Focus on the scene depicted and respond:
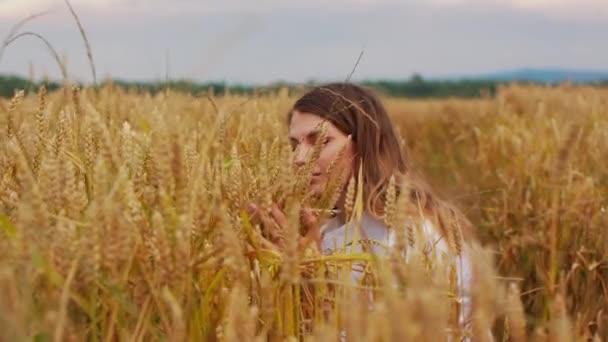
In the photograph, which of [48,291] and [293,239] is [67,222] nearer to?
[48,291]

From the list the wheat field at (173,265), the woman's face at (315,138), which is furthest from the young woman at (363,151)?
the wheat field at (173,265)

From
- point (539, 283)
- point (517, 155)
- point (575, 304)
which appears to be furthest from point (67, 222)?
point (517, 155)

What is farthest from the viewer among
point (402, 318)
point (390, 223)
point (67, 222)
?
point (390, 223)

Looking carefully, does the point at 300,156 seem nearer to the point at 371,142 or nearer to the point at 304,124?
the point at 304,124

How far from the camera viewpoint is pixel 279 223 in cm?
131

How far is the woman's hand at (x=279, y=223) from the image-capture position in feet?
3.75

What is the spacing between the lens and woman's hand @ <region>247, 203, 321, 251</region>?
1143 millimetres

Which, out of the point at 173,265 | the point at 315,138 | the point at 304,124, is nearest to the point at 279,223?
the point at 173,265

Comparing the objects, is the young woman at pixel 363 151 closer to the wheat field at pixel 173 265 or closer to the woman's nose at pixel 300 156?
the woman's nose at pixel 300 156

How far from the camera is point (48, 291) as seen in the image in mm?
887

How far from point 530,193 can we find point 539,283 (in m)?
0.58

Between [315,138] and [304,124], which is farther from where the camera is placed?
[304,124]

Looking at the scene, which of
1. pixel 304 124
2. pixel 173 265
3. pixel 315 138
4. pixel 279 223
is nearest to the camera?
pixel 173 265

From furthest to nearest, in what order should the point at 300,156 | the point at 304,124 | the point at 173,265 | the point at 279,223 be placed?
the point at 304,124 → the point at 300,156 → the point at 279,223 → the point at 173,265
